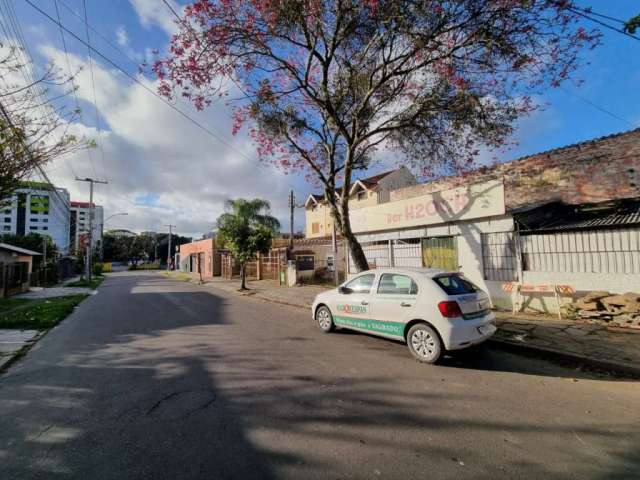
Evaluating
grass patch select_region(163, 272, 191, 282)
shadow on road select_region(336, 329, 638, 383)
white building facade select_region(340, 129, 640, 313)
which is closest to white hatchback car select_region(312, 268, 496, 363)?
shadow on road select_region(336, 329, 638, 383)

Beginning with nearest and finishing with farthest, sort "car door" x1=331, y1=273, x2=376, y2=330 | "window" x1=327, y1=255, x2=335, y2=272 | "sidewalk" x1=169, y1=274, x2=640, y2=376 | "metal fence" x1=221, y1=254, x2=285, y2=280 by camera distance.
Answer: "sidewalk" x1=169, y1=274, x2=640, y2=376
"car door" x1=331, y1=273, x2=376, y2=330
"window" x1=327, y1=255, x2=335, y2=272
"metal fence" x1=221, y1=254, x2=285, y2=280

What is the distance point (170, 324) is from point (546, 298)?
33.6 ft

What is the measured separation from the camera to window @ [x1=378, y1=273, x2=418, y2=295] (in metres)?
5.55

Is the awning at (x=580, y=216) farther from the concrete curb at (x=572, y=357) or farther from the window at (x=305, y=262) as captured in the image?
the window at (x=305, y=262)

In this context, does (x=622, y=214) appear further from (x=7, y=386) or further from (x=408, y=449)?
(x=7, y=386)

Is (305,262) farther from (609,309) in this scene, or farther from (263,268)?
(609,309)

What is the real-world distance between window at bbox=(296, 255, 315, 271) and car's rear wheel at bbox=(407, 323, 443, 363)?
49.9 ft

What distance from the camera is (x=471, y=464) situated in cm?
264

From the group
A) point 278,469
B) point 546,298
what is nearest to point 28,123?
point 278,469

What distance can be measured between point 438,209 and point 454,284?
5.82 meters

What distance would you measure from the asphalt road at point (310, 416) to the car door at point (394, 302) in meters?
0.49

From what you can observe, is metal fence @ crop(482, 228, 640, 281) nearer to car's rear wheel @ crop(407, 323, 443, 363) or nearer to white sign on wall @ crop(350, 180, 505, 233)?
white sign on wall @ crop(350, 180, 505, 233)

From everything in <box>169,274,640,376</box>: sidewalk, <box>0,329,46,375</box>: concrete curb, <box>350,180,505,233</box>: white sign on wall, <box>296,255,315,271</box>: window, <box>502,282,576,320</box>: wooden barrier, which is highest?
<box>350,180,505,233</box>: white sign on wall

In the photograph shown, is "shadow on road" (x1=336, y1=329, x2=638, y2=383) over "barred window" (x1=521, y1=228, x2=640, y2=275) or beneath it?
beneath
